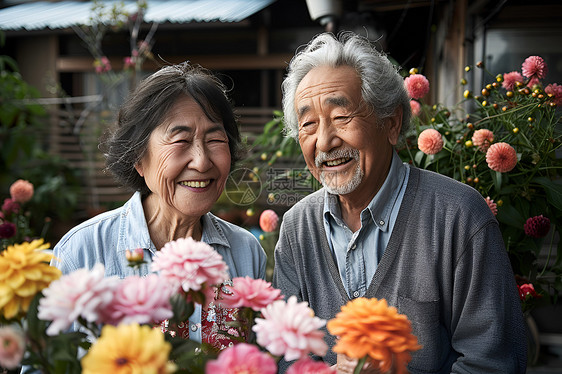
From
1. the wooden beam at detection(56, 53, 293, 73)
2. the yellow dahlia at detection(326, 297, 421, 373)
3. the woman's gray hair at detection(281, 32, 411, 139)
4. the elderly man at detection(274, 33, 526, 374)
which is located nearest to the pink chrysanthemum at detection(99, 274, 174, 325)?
the yellow dahlia at detection(326, 297, 421, 373)

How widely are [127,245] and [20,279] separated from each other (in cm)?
108

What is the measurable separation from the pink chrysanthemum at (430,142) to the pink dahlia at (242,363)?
60.7 inches

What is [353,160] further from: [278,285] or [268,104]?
[268,104]

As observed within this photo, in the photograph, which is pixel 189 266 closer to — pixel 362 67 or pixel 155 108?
pixel 155 108

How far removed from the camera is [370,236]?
1.80m

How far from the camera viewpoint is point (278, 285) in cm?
188

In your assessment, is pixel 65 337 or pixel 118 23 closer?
pixel 65 337

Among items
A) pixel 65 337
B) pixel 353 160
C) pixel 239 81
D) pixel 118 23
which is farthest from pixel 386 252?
pixel 239 81

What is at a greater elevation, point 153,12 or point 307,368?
point 153,12

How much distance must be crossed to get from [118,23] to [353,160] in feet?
17.3

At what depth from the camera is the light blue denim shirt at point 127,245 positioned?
1782 millimetres

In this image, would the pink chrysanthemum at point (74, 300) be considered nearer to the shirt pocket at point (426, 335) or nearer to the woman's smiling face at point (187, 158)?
the woman's smiling face at point (187, 158)

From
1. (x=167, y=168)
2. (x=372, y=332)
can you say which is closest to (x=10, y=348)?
→ (x=372, y=332)

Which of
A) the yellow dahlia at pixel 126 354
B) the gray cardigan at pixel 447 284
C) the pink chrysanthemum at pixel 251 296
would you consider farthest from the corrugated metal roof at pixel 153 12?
the yellow dahlia at pixel 126 354
